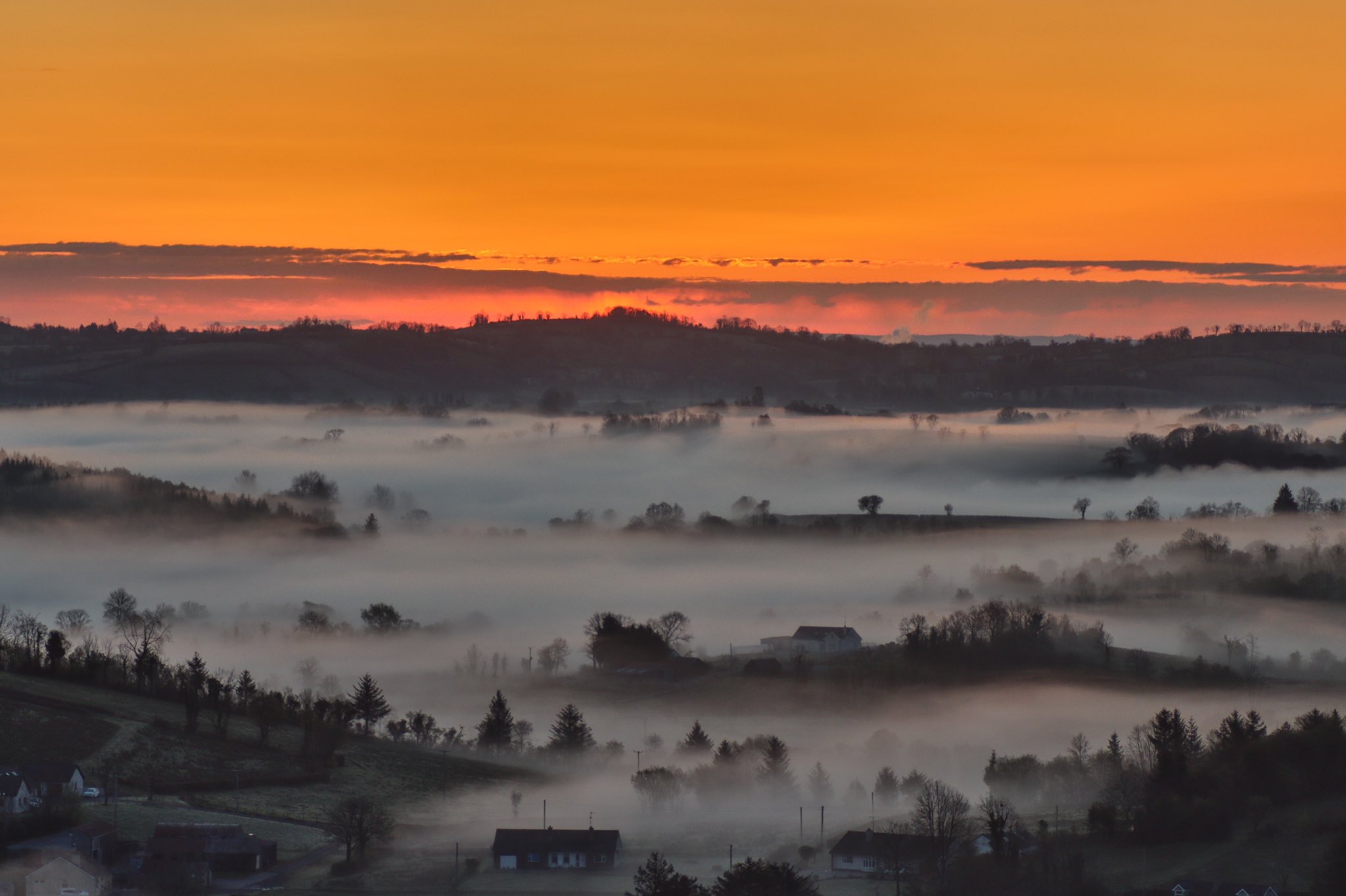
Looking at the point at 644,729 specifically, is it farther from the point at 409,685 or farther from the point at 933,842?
the point at 933,842

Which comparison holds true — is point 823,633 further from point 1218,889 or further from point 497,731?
point 1218,889

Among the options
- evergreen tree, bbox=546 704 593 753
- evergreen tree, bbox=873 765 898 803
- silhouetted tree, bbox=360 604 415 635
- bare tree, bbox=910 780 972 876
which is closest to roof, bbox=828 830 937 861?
bare tree, bbox=910 780 972 876

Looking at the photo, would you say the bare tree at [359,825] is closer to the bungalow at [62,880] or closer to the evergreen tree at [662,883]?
the bungalow at [62,880]

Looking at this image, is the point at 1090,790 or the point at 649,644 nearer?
the point at 1090,790

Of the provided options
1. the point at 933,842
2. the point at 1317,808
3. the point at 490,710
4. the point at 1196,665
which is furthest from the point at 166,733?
the point at 1196,665

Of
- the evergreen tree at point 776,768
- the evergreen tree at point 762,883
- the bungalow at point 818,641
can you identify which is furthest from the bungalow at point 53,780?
the bungalow at point 818,641
